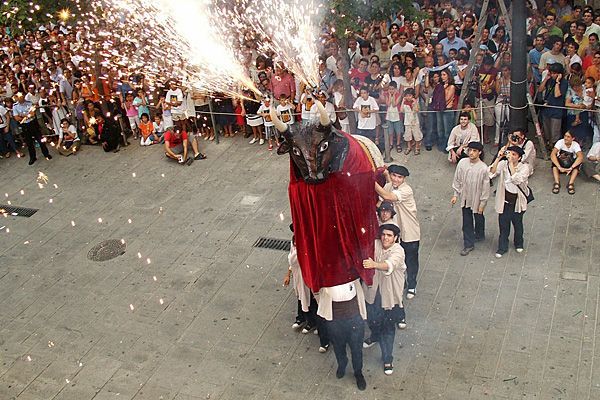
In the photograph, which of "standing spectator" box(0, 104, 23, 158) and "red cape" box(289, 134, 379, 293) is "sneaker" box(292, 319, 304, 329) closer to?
"red cape" box(289, 134, 379, 293)

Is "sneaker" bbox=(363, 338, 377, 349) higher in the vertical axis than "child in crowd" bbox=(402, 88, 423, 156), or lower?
lower

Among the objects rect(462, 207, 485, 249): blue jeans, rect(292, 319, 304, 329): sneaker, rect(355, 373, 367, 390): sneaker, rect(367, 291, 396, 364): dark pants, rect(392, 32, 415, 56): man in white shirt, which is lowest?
rect(355, 373, 367, 390): sneaker

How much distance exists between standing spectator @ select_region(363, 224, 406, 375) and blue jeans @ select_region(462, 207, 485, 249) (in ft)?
6.91

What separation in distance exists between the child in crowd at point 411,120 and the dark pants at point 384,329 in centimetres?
526

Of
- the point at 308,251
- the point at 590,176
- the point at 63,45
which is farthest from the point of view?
the point at 63,45

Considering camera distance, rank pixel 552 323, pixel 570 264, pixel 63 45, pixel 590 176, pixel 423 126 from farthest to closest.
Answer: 1. pixel 63 45
2. pixel 423 126
3. pixel 590 176
4. pixel 570 264
5. pixel 552 323

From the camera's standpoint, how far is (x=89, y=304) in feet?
31.2

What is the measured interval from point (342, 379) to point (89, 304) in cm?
373

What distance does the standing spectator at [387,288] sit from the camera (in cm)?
739

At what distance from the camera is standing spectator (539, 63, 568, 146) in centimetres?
1149

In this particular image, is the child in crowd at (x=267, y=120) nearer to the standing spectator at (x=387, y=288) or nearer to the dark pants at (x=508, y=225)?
the dark pants at (x=508, y=225)

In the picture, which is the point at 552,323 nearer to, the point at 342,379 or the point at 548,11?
the point at 342,379

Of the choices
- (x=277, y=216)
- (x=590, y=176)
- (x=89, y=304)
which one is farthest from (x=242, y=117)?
(x=590, y=176)

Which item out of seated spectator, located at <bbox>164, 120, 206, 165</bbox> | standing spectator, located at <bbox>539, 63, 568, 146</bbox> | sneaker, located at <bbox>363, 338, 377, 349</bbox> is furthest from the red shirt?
sneaker, located at <bbox>363, 338, 377, 349</bbox>
